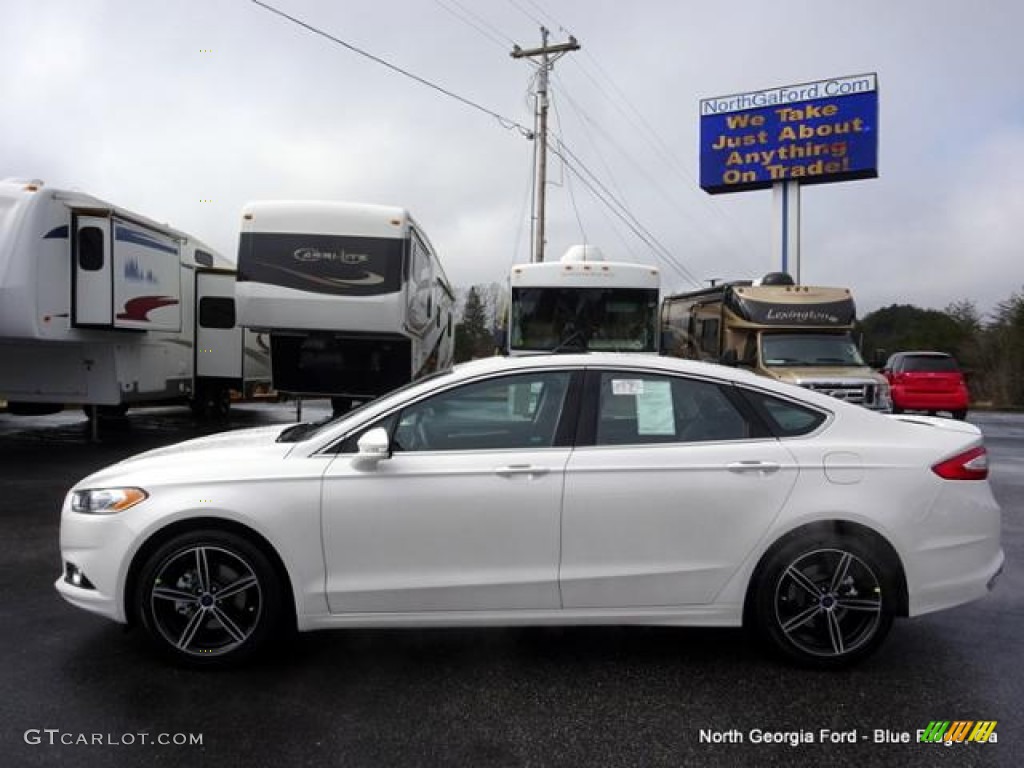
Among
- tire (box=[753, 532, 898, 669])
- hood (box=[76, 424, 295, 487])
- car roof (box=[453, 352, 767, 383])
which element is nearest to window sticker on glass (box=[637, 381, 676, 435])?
car roof (box=[453, 352, 767, 383])

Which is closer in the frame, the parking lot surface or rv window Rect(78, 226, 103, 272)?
the parking lot surface

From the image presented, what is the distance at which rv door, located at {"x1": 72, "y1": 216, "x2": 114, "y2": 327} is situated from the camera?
10.0 metres

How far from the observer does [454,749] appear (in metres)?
3.02

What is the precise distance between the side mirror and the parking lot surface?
1003 millimetres

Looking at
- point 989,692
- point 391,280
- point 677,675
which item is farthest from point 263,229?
point 989,692

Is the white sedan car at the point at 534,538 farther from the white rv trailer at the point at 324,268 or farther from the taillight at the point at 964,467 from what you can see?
the white rv trailer at the point at 324,268

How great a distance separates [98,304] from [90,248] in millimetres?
723

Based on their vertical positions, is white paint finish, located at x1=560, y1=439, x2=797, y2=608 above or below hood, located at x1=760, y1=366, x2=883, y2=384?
below

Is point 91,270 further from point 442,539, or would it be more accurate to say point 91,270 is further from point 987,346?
point 987,346

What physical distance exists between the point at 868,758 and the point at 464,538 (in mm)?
1874

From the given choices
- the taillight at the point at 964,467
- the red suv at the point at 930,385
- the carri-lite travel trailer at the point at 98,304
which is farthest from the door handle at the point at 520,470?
the red suv at the point at 930,385

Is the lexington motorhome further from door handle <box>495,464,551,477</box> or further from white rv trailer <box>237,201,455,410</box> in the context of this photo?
door handle <box>495,464,551,477</box>

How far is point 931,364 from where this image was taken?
758 inches

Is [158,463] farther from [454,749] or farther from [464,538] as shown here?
[454,749]
